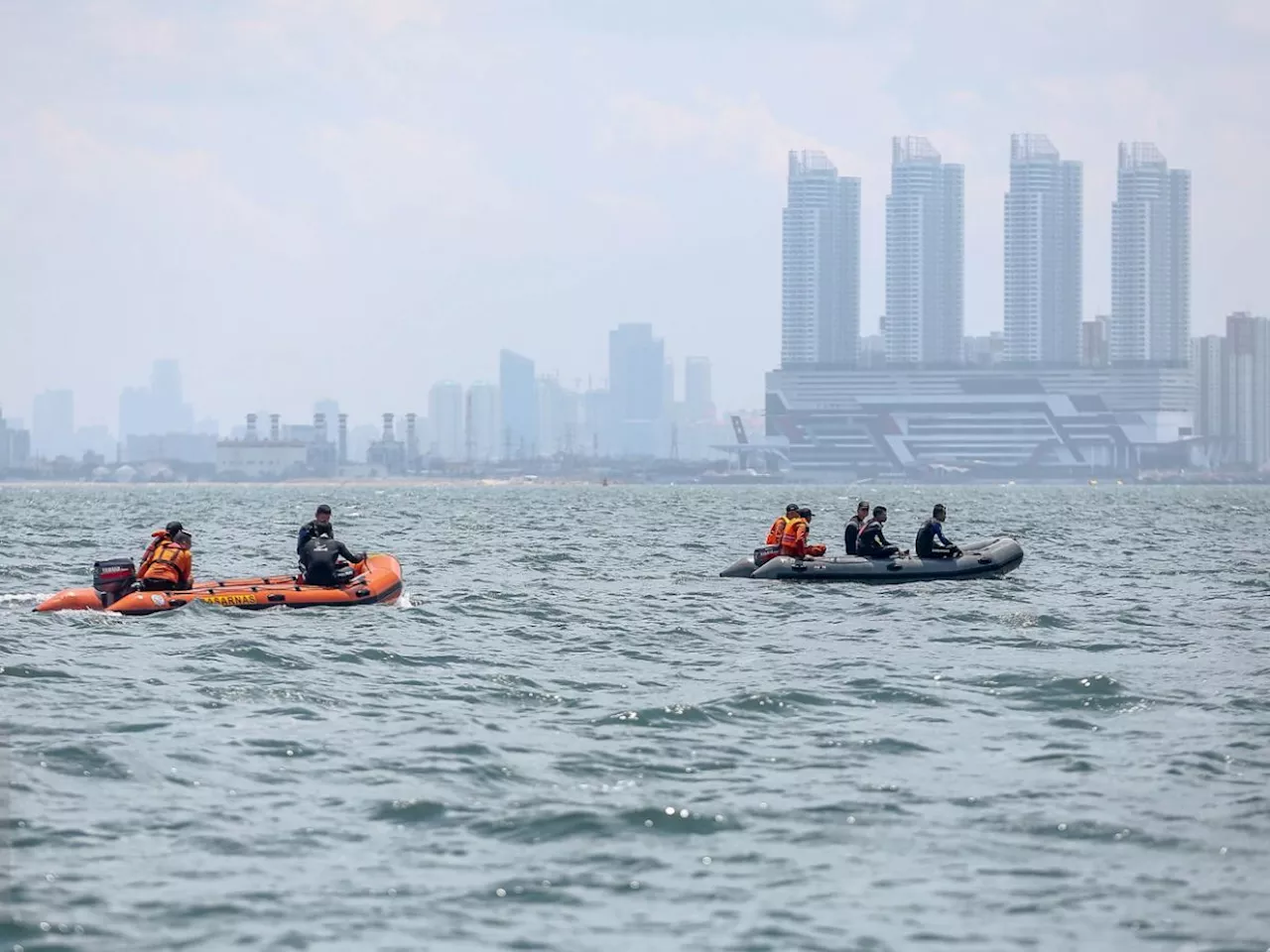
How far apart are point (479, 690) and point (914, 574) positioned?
522 inches

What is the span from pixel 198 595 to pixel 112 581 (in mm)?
1079

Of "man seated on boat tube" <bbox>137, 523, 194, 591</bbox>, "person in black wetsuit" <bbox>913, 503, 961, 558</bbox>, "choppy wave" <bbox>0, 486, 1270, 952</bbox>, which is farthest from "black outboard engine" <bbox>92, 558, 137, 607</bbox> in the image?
"person in black wetsuit" <bbox>913, 503, 961, 558</bbox>

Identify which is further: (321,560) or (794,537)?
(794,537)

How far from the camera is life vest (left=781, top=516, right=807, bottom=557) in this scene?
28.9 m

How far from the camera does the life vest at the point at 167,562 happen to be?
74.2 feet

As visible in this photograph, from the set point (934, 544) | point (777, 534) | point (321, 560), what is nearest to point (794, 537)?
point (777, 534)

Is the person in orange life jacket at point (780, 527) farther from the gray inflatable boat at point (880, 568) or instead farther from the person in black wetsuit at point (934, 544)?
the person in black wetsuit at point (934, 544)

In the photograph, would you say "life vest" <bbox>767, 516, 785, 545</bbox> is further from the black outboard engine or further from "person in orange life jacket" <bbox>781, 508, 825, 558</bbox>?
the black outboard engine

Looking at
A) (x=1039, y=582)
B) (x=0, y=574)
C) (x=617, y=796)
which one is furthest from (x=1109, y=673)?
(x=0, y=574)

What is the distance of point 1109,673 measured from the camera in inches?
697

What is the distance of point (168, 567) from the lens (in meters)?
22.7

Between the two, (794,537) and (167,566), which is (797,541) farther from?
(167,566)

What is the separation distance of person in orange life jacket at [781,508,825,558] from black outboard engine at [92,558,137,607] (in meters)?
11.0

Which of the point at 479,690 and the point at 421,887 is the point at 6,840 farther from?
the point at 479,690
